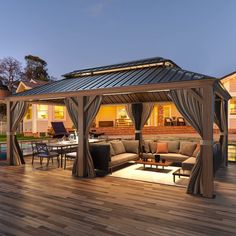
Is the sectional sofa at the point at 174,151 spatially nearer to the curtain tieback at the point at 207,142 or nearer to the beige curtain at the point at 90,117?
the curtain tieback at the point at 207,142

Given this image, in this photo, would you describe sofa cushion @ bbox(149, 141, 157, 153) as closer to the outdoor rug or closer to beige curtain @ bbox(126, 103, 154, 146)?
beige curtain @ bbox(126, 103, 154, 146)

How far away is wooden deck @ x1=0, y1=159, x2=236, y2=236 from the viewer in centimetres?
347

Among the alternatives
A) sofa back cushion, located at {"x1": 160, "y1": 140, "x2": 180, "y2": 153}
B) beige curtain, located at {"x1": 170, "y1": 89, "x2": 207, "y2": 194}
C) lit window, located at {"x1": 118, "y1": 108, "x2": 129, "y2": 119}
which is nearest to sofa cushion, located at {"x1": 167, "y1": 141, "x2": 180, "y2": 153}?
sofa back cushion, located at {"x1": 160, "y1": 140, "x2": 180, "y2": 153}

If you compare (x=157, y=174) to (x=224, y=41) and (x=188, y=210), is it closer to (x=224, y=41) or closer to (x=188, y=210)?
(x=188, y=210)

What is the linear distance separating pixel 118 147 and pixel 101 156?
164 centimetres

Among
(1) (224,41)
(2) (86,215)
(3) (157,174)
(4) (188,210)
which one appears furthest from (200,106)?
(1) (224,41)

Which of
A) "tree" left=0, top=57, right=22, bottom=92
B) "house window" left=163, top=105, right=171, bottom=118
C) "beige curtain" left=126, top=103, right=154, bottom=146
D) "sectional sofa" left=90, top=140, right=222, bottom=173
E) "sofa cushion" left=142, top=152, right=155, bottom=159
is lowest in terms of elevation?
"sofa cushion" left=142, top=152, right=155, bottom=159

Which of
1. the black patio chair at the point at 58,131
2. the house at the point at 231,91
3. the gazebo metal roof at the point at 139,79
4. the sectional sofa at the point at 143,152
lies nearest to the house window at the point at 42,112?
the black patio chair at the point at 58,131

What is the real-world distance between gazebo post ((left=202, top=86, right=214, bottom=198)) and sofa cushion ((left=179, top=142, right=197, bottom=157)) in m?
2.92

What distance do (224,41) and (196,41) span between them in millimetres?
14090

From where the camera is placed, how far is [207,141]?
5.11 metres

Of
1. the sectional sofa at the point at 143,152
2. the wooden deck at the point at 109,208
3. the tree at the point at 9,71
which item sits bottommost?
the wooden deck at the point at 109,208

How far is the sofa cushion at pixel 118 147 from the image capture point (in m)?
8.36

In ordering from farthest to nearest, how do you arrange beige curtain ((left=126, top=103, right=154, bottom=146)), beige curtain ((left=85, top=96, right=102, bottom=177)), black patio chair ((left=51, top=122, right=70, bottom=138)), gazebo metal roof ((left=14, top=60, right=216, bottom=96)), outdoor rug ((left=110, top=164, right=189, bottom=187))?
black patio chair ((left=51, top=122, right=70, bottom=138)) → beige curtain ((left=126, top=103, right=154, bottom=146)) → beige curtain ((left=85, top=96, right=102, bottom=177)) → outdoor rug ((left=110, top=164, right=189, bottom=187)) → gazebo metal roof ((left=14, top=60, right=216, bottom=96))
